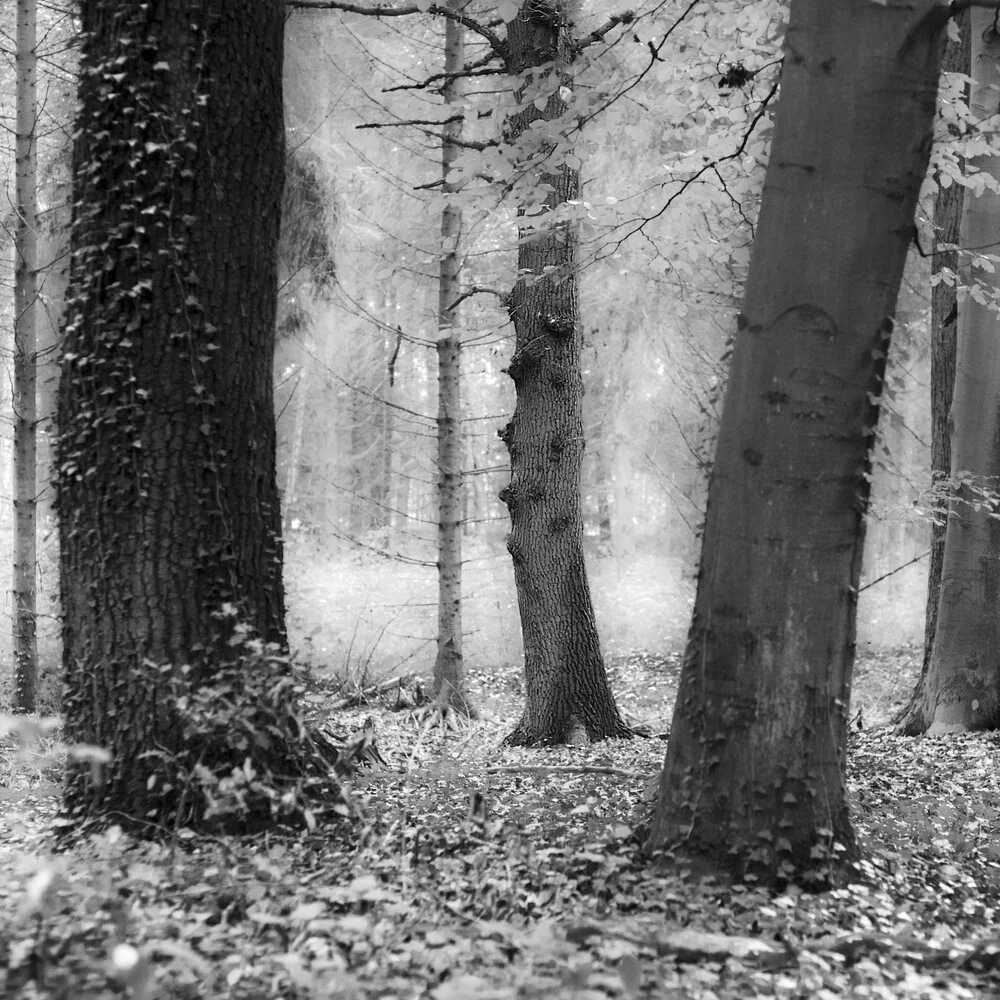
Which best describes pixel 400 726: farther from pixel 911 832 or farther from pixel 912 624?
pixel 912 624

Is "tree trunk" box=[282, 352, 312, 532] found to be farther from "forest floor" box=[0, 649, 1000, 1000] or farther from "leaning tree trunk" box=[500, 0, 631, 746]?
"forest floor" box=[0, 649, 1000, 1000]

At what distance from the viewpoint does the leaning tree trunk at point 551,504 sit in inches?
301

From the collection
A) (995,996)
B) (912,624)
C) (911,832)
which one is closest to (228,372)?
(995,996)

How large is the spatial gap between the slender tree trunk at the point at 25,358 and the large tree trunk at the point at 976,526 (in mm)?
8074

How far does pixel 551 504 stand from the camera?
7.71m

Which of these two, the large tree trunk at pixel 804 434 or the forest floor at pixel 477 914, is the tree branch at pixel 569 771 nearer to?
the forest floor at pixel 477 914

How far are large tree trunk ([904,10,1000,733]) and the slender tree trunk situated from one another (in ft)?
26.5

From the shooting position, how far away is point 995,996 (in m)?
2.77

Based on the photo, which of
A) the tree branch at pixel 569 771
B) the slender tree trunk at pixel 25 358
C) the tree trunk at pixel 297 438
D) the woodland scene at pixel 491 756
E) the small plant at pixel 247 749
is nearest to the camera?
the woodland scene at pixel 491 756

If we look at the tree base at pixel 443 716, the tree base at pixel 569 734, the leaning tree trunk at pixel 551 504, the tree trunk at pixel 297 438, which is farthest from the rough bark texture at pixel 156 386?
the tree trunk at pixel 297 438

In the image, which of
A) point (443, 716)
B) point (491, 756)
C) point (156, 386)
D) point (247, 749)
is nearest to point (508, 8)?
point (156, 386)

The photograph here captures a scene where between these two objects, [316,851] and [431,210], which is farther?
[431,210]

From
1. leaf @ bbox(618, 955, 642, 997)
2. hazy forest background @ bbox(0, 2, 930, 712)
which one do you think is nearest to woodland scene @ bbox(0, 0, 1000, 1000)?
leaf @ bbox(618, 955, 642, 997)

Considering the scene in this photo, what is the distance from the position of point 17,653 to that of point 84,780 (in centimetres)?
508
